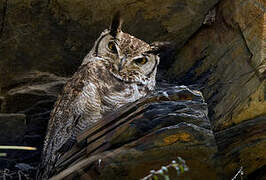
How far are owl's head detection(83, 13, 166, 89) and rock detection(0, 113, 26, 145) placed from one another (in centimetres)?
63

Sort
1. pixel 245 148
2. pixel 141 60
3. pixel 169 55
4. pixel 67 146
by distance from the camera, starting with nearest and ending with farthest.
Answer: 1. pixel 245 148
2. pixel 67 146
3. pixel 141 60
4. pixel 169 55

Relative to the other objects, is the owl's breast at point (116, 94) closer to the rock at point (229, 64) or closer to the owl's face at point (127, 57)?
the owl's face at point (127, 57)

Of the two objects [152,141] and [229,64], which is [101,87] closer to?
[152,141]

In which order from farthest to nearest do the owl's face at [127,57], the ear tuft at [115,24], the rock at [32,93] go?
the rock at [32,93], the ear tuft at [115,24], the owl's face at [127,57]

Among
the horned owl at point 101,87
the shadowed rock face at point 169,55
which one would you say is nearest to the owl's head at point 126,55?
the horned owl at point 101,87

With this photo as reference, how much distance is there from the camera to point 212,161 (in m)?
2.37

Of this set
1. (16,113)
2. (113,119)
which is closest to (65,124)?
A: (113,119)

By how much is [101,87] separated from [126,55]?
0.94 feet

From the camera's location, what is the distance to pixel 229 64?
10.8ft

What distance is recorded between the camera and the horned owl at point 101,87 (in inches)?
116

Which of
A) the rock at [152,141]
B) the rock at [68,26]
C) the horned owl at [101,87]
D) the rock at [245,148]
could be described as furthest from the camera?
the rock at [68,26]

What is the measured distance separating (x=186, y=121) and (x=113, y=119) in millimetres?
403

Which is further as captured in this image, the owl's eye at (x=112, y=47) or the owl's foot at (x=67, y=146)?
the owl's eye at (x=112, y=47)

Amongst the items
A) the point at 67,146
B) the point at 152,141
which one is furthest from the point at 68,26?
the point at 152,141
